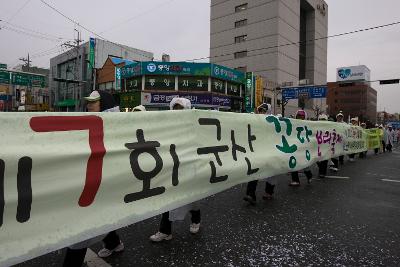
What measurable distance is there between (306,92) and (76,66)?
33.3 m

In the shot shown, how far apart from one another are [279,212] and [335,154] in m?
4.11

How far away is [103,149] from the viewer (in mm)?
2566

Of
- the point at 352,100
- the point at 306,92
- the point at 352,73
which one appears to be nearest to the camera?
the point at 306,92

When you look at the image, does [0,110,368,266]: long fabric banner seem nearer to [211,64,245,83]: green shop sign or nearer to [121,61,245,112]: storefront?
[121,61,245,112]: storefront

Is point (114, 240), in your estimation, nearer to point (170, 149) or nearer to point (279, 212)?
point (170, 149)

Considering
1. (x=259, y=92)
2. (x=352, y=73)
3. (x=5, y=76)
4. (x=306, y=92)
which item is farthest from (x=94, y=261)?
(x=352, y=73)

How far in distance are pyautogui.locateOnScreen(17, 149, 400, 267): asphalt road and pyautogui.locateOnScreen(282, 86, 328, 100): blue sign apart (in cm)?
2853

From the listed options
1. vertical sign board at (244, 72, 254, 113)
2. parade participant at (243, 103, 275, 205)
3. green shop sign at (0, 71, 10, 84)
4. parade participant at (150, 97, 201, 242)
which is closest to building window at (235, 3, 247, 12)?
vertical sign board at (244, 72, 254, 113)

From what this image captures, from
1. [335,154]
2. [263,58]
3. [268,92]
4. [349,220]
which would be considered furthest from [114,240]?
[263,58]

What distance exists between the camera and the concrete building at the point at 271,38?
52500 millimetres

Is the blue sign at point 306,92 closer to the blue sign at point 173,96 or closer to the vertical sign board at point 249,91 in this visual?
the vertical sign board at point 249,91

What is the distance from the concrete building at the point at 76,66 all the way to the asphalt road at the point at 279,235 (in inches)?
1687

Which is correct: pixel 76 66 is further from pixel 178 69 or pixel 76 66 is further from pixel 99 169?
pixel 99 169

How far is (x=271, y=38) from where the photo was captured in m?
53.0
